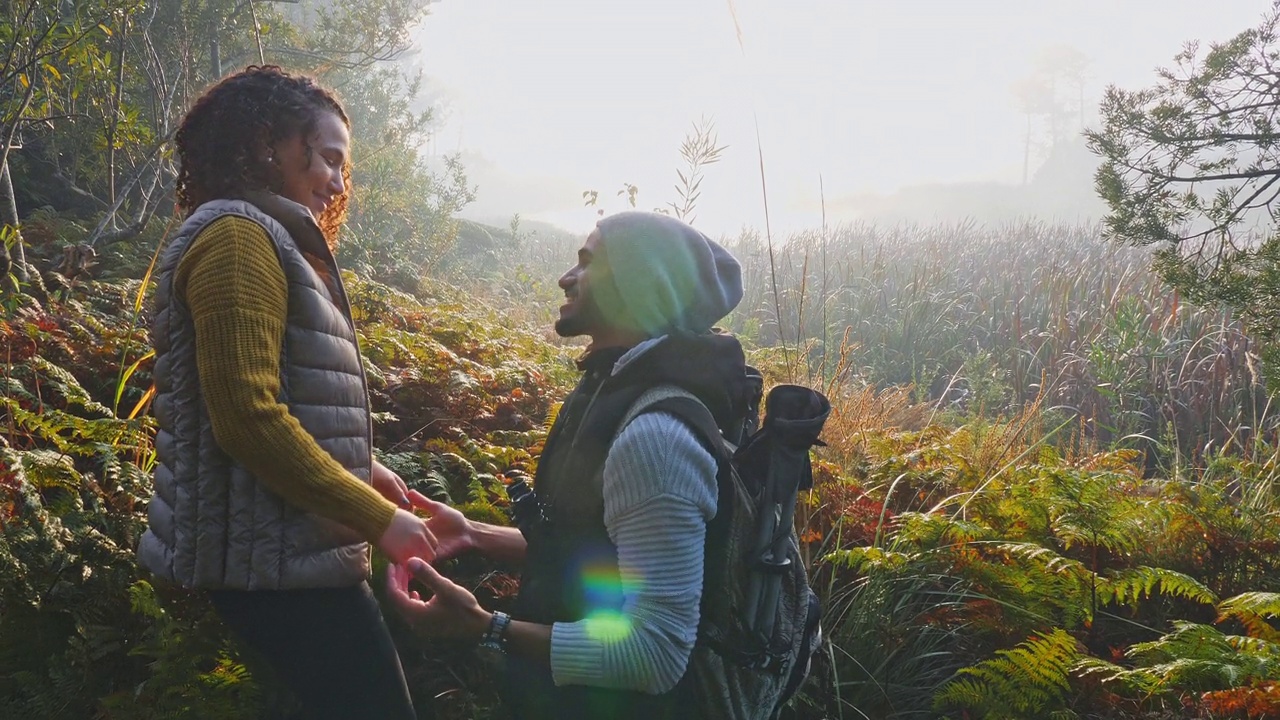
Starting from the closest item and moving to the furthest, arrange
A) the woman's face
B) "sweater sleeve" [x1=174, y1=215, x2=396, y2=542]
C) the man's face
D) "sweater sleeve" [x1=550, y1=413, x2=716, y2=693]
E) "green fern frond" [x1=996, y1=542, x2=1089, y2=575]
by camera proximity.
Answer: "sweater sleeve" [x1=174, y1=215, x2=396, y2=542], "sweater sleeve" [x1=550, y1=413, x2=716, y2=693], the woman's face, the man's face, "green fern frond" [x1=996, y1=542, x2=1089, y2=575]

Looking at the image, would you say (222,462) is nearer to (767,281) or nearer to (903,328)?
(903,328)

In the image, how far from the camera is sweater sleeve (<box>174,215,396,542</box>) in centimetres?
138

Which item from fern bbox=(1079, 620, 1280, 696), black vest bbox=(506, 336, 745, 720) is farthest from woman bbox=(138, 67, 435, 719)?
fern bbox=(1079, 620, 1280, 696)

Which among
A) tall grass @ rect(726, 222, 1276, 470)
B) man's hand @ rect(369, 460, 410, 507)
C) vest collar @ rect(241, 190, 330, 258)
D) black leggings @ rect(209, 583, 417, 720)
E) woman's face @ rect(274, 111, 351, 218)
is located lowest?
tall grass @ rect(726, 222, 1276, 470)

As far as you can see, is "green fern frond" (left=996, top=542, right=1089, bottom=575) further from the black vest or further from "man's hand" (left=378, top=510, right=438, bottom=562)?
"man's hand" (left=378, top=510, right=438, bottom=562)

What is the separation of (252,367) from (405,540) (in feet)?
1.52

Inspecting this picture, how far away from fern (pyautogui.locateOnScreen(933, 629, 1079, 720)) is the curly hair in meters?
2.44

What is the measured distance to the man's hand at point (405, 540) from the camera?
4.99ft

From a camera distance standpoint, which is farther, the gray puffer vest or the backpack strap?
the backpack strap

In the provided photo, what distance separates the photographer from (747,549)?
66.3 inches

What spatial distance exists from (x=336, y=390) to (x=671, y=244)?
848mm

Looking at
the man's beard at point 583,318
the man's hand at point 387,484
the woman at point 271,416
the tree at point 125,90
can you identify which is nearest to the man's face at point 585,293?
the man's beard at point 583,318

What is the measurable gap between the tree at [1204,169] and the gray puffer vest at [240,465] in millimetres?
3479

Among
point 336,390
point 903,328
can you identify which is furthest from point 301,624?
point 903,328
